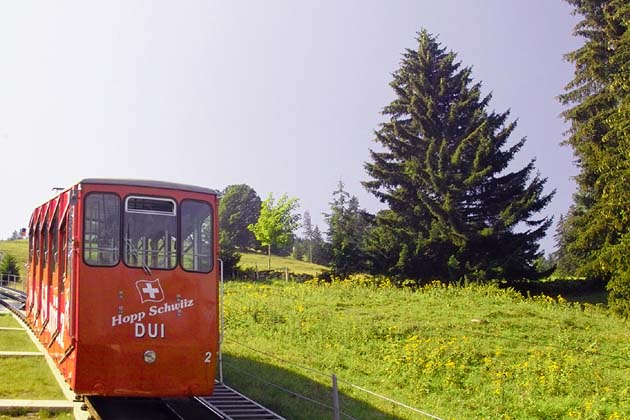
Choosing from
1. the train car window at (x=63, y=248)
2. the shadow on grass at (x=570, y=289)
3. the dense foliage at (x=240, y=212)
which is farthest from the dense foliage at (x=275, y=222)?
the dense foliage at (x=240, y=212)

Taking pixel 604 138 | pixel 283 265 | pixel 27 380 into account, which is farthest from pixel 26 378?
pixel 283 265

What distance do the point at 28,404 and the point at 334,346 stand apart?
9605mm

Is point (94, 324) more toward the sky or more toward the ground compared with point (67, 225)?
more toward the ground

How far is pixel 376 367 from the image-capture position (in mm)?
16250

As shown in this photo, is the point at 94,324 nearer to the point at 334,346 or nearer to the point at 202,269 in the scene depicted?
the point at 202,269

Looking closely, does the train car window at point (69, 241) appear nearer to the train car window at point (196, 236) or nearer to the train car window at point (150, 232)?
the train car window at point (150, 232)

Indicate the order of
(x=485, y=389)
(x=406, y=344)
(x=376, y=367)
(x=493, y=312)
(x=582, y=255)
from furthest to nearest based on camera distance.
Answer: (x=582, y=255) < (x=493, y=312) < (x=406, y=344) < (x=376, y=367) < (x=485, y=389)

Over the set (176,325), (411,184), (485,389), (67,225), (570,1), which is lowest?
(485,389)

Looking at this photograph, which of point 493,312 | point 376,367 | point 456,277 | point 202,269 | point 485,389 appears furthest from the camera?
point 456,277

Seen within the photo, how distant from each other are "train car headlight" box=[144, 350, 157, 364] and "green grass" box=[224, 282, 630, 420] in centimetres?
321

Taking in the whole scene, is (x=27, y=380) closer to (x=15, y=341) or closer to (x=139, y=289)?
(x=139, y=289)

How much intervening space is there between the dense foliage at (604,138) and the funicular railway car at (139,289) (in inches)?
826

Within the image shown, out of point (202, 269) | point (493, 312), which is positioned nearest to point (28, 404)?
point (202, 269)

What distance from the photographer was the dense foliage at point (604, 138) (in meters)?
26.7
